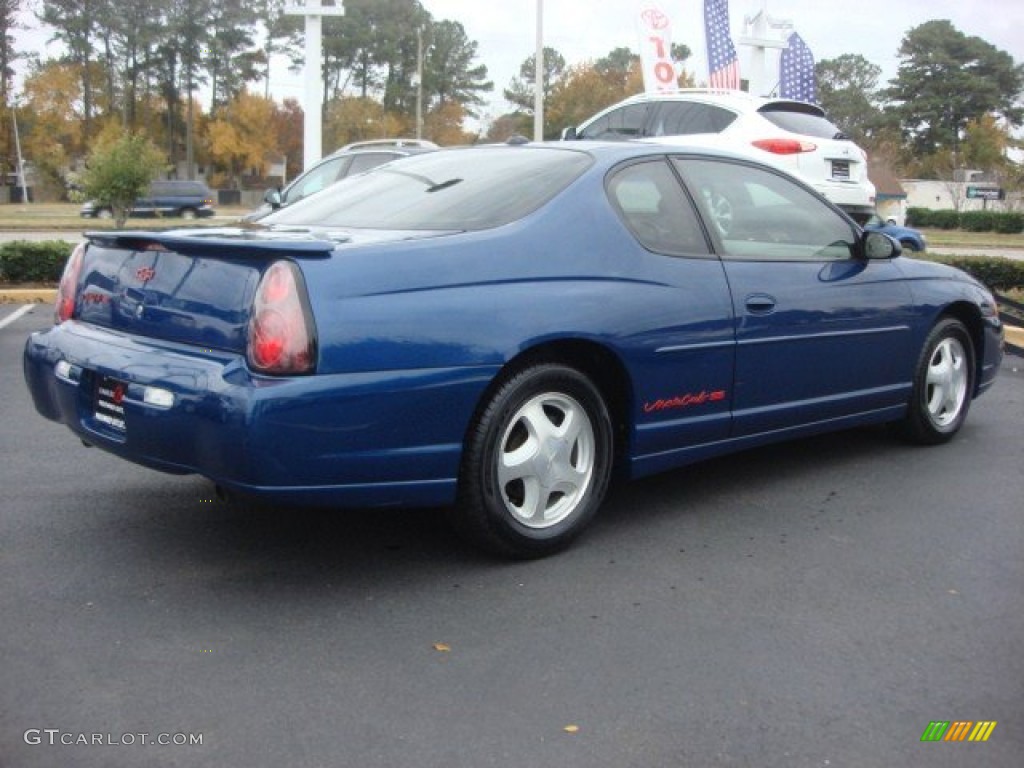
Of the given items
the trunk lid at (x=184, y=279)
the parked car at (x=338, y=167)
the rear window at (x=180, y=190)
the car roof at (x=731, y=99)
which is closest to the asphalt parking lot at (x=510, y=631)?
the trunk lid at (x=184, y=279)

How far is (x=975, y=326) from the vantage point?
586cm

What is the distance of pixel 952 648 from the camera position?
3.30 meters

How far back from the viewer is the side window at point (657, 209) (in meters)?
4.29

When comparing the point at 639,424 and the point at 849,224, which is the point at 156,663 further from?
the point at 849,224

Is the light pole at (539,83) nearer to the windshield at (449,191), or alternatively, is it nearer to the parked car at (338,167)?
the parked car at (338,167)

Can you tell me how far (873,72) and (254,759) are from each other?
10492 centimetres

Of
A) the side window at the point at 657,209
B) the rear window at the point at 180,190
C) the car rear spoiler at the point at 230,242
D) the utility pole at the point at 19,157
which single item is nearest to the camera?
the car rear spoiler at the point at 230,242

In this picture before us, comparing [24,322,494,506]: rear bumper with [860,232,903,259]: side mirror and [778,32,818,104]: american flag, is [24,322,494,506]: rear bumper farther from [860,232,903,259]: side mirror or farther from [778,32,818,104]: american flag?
[778,32,818,104]: american flag

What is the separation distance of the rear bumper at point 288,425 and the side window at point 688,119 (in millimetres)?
7903

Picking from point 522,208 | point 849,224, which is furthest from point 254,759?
point 849,224

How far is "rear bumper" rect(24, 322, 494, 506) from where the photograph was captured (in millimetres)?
3271

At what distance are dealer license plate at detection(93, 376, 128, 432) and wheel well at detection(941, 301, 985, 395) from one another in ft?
13.3

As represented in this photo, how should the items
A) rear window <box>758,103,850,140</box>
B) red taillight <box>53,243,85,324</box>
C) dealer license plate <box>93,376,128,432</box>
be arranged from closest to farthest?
dealer license plate <box>93,376,128,432</box>
red taillight <box>53,243,85,324</box>
rear window <box>758,103,850,140</box>

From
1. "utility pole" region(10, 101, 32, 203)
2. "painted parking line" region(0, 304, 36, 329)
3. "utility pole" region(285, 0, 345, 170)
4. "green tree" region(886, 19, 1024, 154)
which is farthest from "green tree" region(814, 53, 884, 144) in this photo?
"painted parking line" region(0, 304, 36, 329)
